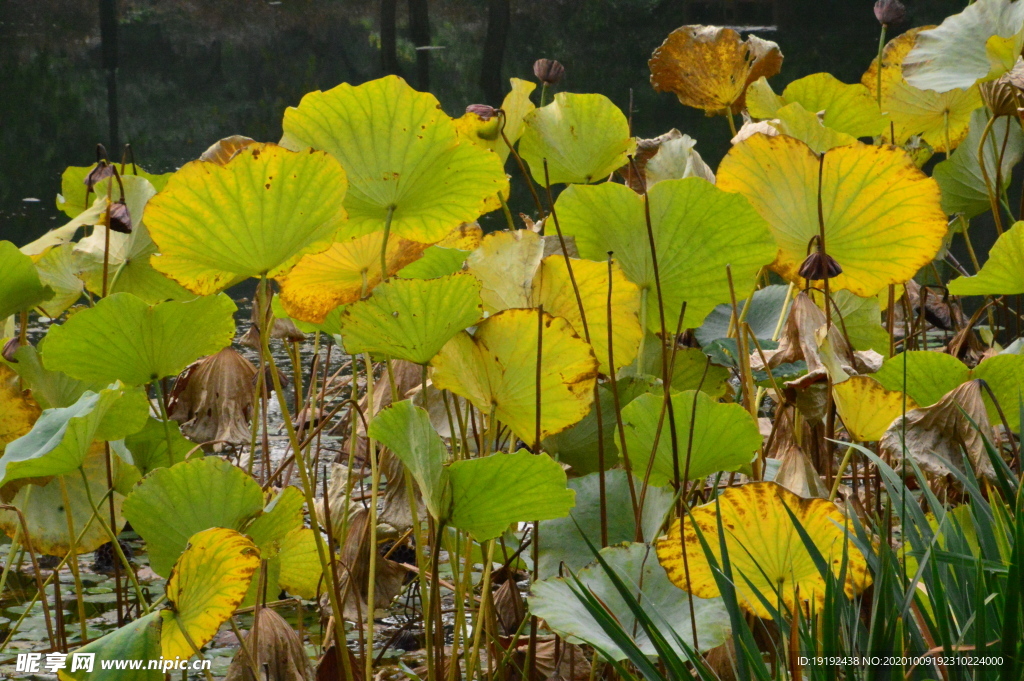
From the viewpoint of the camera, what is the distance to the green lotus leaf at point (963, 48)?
0.95 meters

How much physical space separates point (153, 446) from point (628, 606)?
49 cm

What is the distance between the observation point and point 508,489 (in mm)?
572

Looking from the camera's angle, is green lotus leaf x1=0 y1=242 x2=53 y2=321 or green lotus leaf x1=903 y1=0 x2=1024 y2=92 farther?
green lotus leaf x1=903 y1=0 x2=1024 y2=92

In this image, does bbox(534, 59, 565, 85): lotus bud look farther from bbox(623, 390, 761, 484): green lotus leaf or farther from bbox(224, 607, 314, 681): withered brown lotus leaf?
bbox(224, 607, 314, 681): withered brown lotus leaf

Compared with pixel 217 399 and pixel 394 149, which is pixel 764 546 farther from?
pixel 217 399

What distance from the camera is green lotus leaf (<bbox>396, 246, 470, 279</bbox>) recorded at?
78cm

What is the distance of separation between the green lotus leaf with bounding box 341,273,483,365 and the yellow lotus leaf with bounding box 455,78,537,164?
0.23 m

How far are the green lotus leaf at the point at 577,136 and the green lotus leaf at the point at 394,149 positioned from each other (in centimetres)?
20

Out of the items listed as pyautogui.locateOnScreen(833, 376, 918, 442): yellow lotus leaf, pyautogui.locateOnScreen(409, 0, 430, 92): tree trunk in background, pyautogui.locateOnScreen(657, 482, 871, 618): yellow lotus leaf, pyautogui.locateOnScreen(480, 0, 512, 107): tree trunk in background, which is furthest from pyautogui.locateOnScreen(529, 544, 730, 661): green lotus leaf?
pyautogui.locateOnScreen(409, 0, 430, 92): tree trunk in background

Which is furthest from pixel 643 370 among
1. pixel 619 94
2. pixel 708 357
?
pixel 619 94

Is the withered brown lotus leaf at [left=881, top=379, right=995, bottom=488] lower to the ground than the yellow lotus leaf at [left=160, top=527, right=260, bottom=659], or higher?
higher

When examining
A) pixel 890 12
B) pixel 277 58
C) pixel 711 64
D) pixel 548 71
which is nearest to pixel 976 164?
pixel 890 12

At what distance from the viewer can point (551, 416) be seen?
2.10ft

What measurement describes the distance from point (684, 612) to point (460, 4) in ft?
24.2
